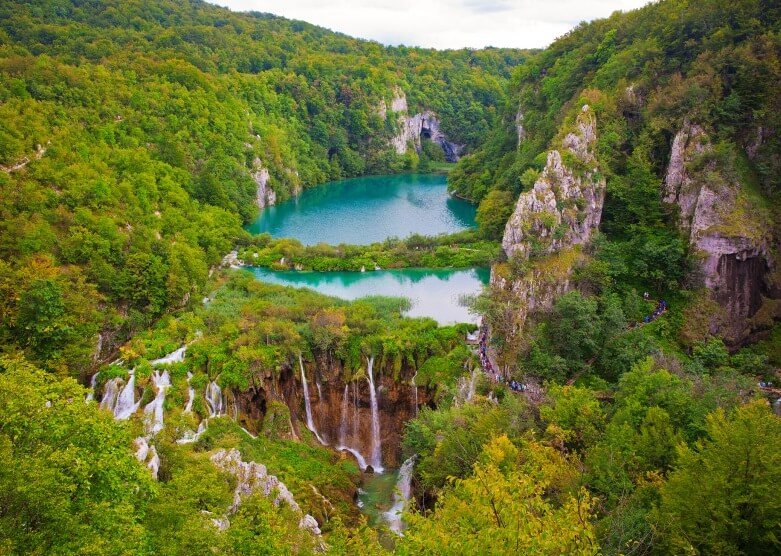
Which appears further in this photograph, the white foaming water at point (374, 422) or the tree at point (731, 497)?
the white foaming water at point (374, 422)

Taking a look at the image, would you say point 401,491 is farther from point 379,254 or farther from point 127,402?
point 379,254

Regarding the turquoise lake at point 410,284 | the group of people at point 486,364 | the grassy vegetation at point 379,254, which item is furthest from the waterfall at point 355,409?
the grassy vegetation at point 379,254

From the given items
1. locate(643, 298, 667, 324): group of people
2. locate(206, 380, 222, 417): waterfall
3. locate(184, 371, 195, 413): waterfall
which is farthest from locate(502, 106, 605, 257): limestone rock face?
locate(184, 371, 195, 413): waterfall

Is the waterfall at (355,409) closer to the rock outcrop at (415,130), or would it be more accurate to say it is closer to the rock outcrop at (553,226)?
the rock outcrop at (553,226)

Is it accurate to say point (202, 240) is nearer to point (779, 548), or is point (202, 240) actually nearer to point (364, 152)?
point (779, 548)

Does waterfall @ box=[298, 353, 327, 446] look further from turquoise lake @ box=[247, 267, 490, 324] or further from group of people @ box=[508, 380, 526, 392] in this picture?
group of people @ box=[508, 380, 526, 392]

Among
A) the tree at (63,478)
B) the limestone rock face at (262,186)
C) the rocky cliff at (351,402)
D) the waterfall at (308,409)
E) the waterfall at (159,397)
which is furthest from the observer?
the limestone rock face at (262,186)
